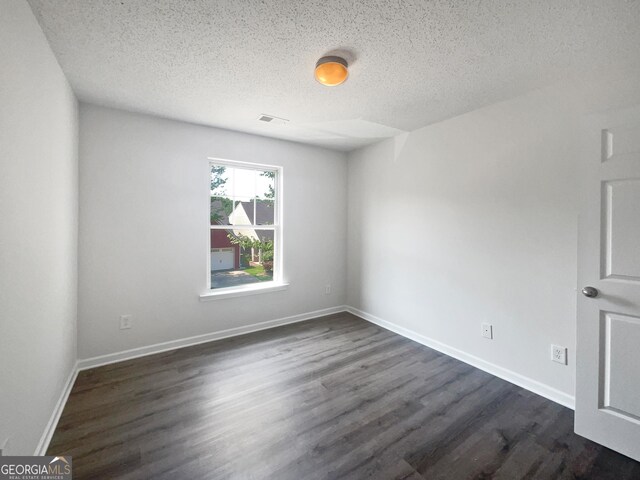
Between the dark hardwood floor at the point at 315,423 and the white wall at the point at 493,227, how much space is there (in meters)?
0.42

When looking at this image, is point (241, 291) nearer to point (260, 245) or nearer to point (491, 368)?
point (260, 245)

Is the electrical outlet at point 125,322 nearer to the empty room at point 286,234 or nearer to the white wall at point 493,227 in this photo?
the empty room at point 286,234

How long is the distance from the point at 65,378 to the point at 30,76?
6.89 ft

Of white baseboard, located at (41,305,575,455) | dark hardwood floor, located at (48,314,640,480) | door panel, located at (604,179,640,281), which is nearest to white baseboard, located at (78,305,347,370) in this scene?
white baseboard, located at (41,305,575,455)

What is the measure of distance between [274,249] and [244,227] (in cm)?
52

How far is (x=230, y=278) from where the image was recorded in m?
3.45

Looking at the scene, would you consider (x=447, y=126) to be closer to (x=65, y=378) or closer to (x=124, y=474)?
(x=124, y=474)

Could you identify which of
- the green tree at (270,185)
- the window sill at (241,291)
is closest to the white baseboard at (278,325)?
the window sill at (241,291)

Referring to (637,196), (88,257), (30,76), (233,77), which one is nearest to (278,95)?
(233,77)

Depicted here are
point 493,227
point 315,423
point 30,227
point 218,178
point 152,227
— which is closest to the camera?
point 30,227

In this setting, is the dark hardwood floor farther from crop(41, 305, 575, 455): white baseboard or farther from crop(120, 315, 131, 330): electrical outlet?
crop(120, 315, 131, 330): electrical outlet

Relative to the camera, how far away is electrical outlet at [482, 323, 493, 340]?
2.54m

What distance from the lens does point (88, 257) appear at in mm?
2559

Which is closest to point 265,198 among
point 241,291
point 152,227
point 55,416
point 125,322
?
point 241,291
